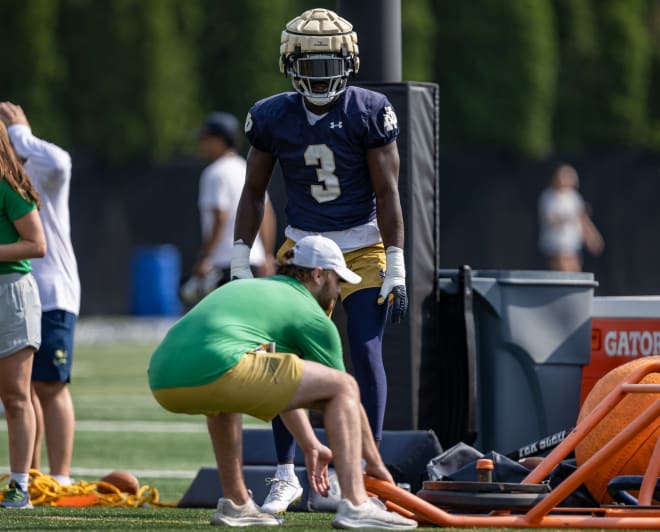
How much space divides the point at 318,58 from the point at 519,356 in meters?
2.02

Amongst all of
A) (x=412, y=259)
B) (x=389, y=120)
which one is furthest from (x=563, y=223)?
(x=389, y=120)

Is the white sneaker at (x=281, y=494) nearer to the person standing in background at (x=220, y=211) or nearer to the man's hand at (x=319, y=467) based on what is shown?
the man's hand at (x=319, y=467)

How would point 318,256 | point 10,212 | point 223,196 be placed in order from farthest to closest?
point 223,196
point 10,212
point 318,256

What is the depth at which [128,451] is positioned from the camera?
1034cm

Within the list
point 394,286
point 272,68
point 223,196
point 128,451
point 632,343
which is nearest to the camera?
point 394,286

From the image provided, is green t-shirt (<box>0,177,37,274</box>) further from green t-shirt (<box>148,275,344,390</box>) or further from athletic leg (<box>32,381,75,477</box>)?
green t-shirt (<box>148,275,344,390</box>)

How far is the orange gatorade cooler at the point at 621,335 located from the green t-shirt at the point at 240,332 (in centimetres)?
239

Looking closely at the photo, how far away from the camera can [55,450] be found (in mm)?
7953

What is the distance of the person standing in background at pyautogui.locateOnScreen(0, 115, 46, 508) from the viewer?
23.4ft

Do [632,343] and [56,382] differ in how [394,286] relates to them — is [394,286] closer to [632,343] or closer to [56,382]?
[632,343]

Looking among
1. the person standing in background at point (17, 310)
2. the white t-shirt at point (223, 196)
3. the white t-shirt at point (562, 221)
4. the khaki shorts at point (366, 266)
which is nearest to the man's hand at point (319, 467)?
the khaki shorts at point (366, 266)

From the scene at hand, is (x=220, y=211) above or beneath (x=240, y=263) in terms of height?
beneath

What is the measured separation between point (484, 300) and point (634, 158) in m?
17.6

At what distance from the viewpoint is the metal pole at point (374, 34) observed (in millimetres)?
8156
